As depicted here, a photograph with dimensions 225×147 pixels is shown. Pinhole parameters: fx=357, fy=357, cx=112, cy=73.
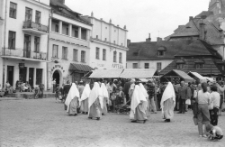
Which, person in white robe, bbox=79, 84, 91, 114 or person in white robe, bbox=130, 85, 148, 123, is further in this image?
person in white robe, bbox=79, 84, 91, 114

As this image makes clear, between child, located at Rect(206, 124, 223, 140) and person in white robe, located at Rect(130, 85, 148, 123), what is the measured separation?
4.62 meters

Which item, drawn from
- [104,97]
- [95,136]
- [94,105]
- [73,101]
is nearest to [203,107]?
[95,136]

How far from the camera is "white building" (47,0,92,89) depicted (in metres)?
42.7

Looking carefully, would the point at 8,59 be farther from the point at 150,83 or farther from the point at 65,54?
the point at 150,83

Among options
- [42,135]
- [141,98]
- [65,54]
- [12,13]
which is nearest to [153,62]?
[65,54]

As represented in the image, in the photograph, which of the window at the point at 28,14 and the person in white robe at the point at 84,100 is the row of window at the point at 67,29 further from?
the person in white robe at the point at 84,100

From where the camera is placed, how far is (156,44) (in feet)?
228

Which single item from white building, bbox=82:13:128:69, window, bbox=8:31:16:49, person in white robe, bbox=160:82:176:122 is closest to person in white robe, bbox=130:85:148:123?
person in white robe, bbox=160:82:176:122

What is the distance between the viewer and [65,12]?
46156 millimetres

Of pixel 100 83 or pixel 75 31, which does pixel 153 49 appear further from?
pixel 100 83

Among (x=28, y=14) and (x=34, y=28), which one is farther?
(x=28, y=14)

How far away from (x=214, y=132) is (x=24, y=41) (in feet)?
102

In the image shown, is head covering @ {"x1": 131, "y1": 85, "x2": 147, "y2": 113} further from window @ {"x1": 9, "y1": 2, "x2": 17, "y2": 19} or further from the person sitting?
window @ {"x1": 9, "y1": 2, "x2": 17, "y2": 19}

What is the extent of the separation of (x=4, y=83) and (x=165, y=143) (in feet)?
92.9
